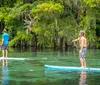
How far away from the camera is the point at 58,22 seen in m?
41.0

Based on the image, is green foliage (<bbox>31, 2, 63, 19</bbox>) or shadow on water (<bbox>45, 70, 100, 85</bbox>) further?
green foliage (<bbox>31, 2, 63, 19</bbox>)

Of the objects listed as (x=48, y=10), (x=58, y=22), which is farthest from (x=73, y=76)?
(x=58, y=22)

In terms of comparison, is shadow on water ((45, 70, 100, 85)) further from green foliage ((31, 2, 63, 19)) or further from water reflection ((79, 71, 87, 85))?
green foliage ((31, 2, 63, 19))

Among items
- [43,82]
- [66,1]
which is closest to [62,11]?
[66,1]

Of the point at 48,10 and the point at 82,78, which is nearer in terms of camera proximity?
the point at 82,78

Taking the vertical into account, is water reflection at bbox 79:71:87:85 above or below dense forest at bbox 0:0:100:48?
below

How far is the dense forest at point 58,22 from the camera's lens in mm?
39963

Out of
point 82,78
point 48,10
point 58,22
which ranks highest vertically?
point 48,10

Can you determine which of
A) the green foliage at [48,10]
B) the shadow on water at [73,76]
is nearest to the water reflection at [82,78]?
the shadow on water at [73,76]

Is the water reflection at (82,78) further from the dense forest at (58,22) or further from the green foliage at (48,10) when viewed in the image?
the green foliage at (48,10)

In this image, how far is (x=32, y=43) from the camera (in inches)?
1788

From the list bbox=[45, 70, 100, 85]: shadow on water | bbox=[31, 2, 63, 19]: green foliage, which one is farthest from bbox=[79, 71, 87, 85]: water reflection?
bbox=[31, 2, 63, 19]: green foliage

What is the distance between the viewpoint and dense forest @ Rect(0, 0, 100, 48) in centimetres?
3996

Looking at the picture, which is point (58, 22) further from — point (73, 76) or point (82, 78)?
point (82, 78)
